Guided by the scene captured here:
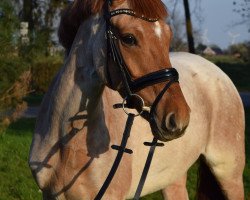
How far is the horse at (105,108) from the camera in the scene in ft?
9.43

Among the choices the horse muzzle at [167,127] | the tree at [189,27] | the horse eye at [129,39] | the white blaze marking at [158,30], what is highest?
A: the white blaze marking at [158,30]

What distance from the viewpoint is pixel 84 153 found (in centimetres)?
330

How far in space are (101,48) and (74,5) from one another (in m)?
0.41

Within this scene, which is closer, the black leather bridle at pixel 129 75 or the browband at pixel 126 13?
the black leather bridle at pixel 129 75

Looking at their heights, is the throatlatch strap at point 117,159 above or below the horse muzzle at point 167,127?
below

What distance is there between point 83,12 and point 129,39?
1.60 ft

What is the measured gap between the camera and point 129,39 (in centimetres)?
293

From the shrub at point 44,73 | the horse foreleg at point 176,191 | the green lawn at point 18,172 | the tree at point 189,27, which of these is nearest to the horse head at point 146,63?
the horse foreleg at point 176,191

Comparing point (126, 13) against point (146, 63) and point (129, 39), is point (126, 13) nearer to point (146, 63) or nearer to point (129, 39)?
point (129, 39)

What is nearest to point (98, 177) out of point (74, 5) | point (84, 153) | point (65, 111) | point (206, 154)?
point (84, 153)

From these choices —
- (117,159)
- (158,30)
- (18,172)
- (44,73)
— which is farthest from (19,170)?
(44,73)

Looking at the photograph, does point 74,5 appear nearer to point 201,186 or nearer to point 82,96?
point 82,96

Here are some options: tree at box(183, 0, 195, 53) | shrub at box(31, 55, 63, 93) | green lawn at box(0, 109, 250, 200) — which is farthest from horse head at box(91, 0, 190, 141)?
shrub at box(31, 55, 63, 93)

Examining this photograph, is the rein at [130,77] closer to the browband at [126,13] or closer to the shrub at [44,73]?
the browband at [126,13]
